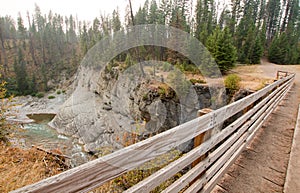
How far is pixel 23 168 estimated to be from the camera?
11.3 ft

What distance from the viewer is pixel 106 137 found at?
1627 cm

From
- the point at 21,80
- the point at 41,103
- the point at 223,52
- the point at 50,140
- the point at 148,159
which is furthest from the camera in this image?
the point at 21,80

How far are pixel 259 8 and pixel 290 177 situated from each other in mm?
46525

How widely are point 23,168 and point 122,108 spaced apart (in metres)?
16.0

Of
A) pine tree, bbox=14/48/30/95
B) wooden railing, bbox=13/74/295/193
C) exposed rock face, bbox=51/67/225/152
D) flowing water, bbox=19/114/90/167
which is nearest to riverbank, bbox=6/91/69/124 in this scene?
pine tree, bbox=14/48/30/95

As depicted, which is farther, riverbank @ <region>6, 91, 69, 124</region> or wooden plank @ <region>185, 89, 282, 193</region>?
riverbank @ <region>6, 91, 69, 124</region>

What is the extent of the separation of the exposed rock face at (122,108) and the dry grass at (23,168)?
1994 mm

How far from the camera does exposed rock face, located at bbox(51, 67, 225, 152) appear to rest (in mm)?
12461

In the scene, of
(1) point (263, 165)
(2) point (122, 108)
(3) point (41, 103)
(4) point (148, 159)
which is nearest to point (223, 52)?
(2) point (122, 108)

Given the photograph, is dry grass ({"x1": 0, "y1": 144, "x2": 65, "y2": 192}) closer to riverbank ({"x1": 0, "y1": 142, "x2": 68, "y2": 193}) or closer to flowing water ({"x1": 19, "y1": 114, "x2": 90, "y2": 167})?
riverbank ({"x1": 0, "y1": 142, "x2": 68, "y2": 193})

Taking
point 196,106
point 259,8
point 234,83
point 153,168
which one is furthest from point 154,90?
point 259,8

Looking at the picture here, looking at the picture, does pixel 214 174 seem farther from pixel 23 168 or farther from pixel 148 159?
pixel 23 168

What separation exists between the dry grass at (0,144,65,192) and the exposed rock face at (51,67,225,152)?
199 cm

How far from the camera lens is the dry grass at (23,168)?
8.99 feet
